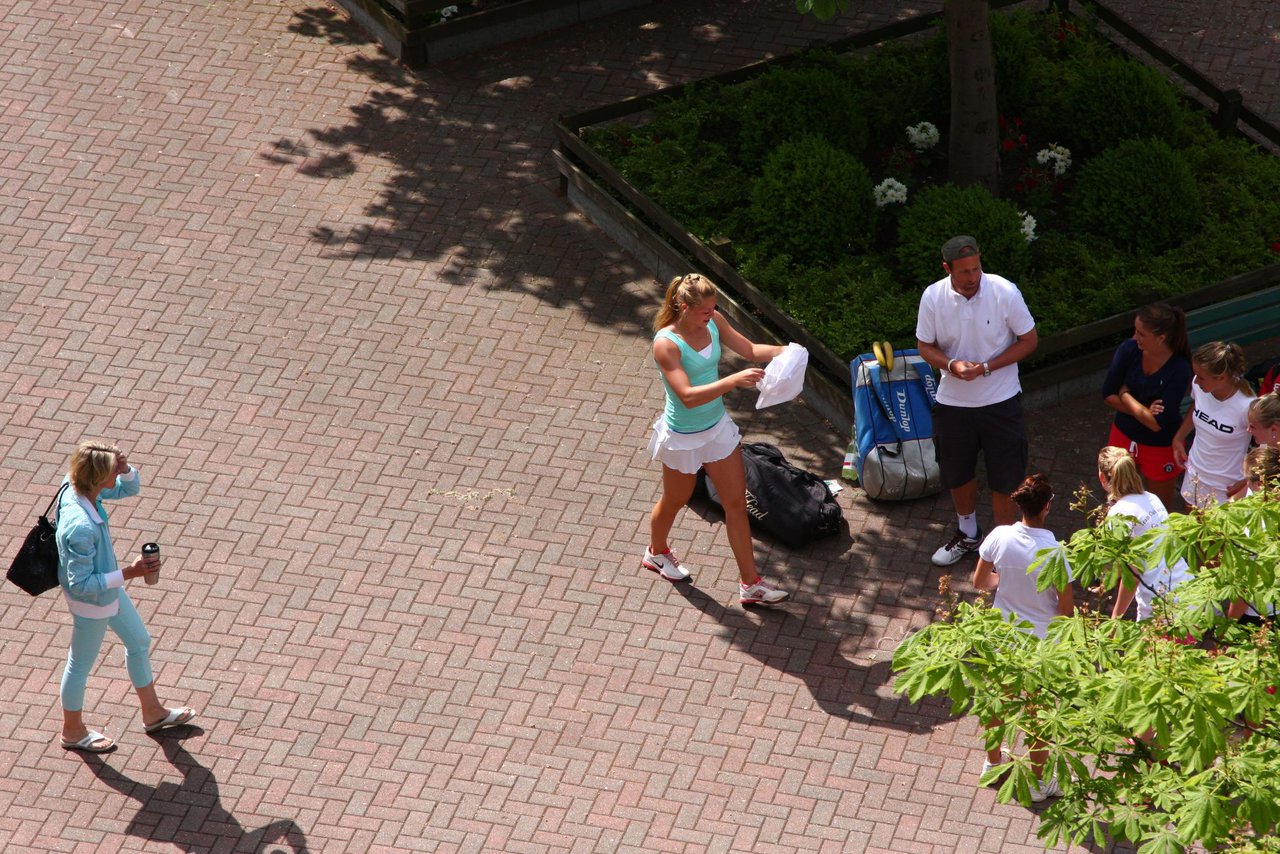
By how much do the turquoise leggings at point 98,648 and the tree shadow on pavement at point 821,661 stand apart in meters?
3.01

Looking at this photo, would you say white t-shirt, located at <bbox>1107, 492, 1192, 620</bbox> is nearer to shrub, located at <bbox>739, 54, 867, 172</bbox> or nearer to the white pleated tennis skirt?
the white pleated tennis skirt

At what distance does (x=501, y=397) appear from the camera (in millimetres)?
11141


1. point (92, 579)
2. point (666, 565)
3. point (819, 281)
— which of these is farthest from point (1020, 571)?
point (92, 579)

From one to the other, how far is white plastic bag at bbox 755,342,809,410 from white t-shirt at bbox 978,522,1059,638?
1430 millimetres

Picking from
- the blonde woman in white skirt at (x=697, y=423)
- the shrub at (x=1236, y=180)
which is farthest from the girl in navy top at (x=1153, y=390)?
the shrub at (x=1236, y=180)

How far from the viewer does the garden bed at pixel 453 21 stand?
14.2m

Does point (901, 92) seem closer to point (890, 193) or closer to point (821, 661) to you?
point (890, 193)

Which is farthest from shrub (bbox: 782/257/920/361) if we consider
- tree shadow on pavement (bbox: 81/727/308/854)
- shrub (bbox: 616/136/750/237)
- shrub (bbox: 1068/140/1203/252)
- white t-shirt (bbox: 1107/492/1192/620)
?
tree shadow on pavement (bbox: 81/727/308/854)

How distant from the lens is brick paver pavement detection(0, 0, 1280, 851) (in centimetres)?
859

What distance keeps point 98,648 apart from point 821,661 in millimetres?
3810

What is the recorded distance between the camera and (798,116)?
12.5m

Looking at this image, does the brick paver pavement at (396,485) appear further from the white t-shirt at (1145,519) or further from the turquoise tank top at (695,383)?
the white t-shirt at (1145,519)

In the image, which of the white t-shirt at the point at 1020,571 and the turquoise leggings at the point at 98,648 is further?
the turquoise leggings at the point at 98,648

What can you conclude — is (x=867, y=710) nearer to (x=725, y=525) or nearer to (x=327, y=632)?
(x=725, y=525)
